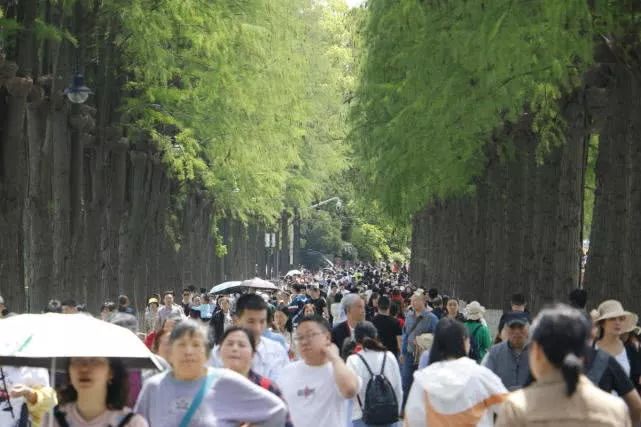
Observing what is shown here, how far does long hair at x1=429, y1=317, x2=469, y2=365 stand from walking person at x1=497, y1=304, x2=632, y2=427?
2997mm

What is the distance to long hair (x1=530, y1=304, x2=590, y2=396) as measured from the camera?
5.45m

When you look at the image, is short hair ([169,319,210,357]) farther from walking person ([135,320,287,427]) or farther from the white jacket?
the white jacket

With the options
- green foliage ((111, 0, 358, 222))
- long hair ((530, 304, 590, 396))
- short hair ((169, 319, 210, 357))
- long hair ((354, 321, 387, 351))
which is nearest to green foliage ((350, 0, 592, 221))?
green foliage ((111, 0, 358, 222))

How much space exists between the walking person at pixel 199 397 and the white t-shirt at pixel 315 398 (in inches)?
80.6

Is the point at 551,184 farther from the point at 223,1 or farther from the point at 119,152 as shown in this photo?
the point at 119,152

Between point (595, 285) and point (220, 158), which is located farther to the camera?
point (220, 158)

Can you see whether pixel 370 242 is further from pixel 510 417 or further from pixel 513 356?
pixel 510 417

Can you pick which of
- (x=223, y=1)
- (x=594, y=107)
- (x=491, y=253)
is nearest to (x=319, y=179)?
(x=491, y=253)

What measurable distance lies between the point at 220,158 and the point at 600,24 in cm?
1892

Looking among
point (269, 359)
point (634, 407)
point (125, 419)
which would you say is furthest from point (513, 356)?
point (125, 419)

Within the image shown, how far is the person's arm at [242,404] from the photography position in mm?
7129

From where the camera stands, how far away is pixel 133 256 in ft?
122

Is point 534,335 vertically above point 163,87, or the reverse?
point 163,87

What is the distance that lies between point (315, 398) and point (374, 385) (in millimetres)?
1907
